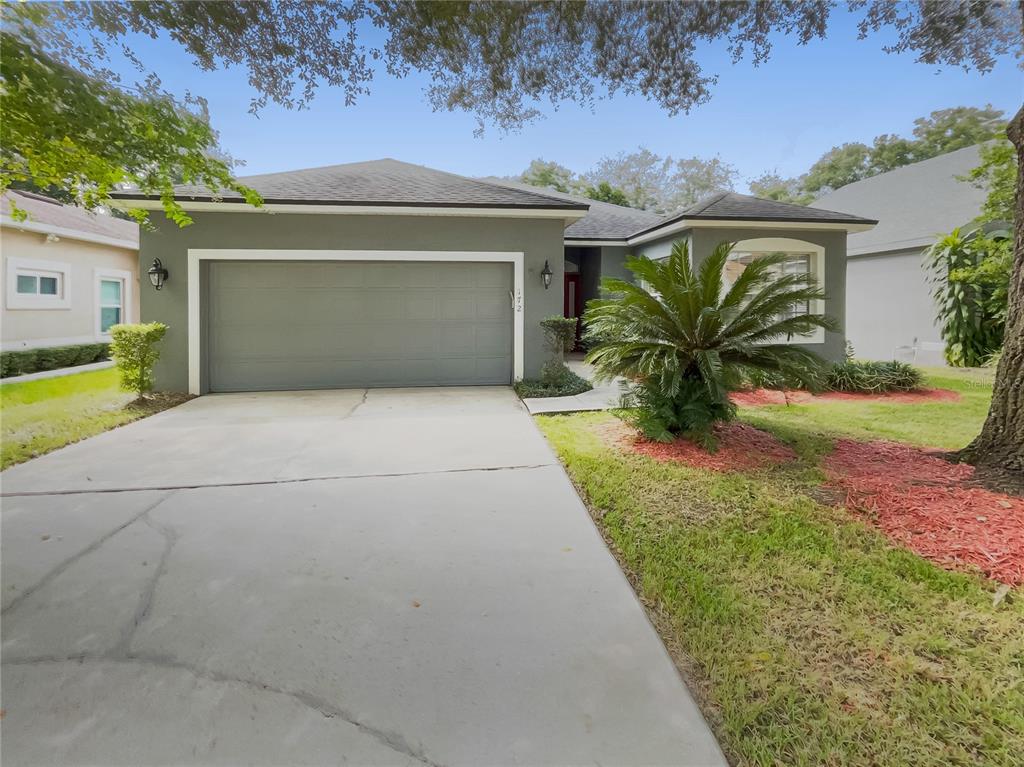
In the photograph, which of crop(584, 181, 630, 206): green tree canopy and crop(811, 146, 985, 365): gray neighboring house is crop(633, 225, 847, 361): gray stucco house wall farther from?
crop(584, 181, 630, 206): green tree canopy

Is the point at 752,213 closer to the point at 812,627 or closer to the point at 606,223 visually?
the point at 606,223

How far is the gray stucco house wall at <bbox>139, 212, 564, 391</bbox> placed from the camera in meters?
8.19

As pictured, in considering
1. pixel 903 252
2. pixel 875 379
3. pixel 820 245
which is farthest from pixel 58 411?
pixel 903 252

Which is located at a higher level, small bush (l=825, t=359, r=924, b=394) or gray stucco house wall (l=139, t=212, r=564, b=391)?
gray stucco house wall (l=139, t=212, r=564, b=391)

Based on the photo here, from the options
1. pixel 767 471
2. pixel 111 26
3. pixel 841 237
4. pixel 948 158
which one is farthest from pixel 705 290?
pixel 948 158

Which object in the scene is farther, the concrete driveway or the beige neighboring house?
the beige neighboring house

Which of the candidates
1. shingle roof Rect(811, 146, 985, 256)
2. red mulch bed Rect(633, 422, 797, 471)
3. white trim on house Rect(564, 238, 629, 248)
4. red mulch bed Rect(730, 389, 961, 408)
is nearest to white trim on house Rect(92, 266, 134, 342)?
white trim on house Rect(564, 238, 629, 248)

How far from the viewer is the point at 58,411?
6.88 metres

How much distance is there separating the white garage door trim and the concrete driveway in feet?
13.1

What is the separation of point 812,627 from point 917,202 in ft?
54.2

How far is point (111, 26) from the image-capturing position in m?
3.69

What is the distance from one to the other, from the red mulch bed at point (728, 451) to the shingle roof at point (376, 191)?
461 centimetres

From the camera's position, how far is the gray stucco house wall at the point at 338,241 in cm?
819

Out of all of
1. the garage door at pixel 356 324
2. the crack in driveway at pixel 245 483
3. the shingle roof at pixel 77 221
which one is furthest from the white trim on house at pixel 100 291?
the crack in driveway at pixel 245 483
